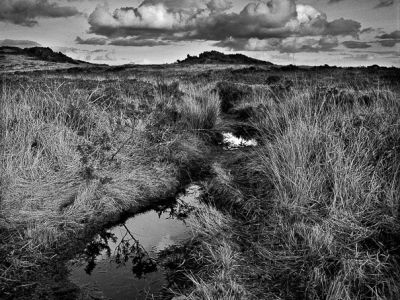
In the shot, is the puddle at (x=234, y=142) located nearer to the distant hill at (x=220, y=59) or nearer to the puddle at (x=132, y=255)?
the puddle at (x=132, y=255)

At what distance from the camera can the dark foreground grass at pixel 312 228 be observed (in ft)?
8.82

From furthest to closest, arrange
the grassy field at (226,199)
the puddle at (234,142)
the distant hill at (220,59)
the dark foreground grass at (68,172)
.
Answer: the distant hill at (220,59) < the puddle at (234,142) < the dark foreground grass at (68,172) < the grassy field at (226,199)

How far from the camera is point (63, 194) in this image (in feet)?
14.4

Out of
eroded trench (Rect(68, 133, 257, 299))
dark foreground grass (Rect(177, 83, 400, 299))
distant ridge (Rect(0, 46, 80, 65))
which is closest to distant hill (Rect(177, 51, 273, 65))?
distant ridge (Rect(0, 46, 80, 65))

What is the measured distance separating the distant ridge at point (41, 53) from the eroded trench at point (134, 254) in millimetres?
73440

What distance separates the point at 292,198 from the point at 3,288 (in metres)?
2.63

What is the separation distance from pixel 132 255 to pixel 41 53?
85417 millimetres

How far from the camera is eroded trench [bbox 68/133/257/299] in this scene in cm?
322

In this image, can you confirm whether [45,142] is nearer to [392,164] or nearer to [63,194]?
[63,194]

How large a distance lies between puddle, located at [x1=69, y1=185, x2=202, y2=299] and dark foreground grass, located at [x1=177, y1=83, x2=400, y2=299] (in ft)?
1.32

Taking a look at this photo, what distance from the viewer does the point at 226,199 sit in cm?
467

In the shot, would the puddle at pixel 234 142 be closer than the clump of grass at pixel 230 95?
Yes

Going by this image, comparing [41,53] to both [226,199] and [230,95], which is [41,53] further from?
[226,199]

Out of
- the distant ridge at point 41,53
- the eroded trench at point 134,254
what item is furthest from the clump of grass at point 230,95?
the distant ridge at point 41,53
